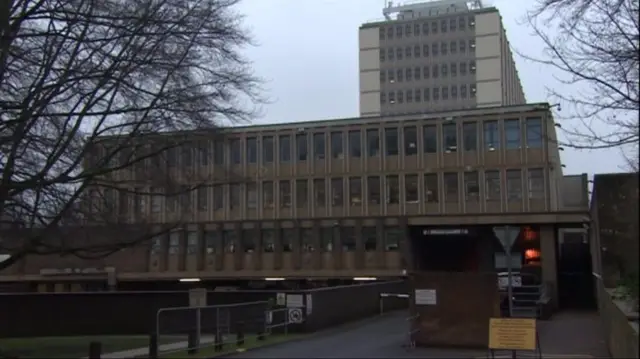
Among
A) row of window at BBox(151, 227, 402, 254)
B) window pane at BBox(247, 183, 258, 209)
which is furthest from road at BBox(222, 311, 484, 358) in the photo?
window pane at BBox(247, 183, 258, 209)

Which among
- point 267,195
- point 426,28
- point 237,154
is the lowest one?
point 267,195

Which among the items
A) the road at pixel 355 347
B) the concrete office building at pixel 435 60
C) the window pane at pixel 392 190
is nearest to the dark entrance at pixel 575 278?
the window pane at pixel 392 190

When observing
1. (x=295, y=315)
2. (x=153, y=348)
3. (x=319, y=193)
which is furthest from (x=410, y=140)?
(x=153, y=348)

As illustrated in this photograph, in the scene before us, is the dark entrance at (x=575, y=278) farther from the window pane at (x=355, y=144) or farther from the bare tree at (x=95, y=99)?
the bare tree at (x=95, y=99)

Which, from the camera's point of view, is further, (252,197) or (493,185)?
(252,197)

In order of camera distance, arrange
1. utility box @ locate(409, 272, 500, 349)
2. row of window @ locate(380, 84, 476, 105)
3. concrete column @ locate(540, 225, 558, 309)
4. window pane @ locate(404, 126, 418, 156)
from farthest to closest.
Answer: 1. row of window @ locate(380, 84, 476, 105)
2. window pane @ locate(404, 126, 418, 156)
3. concrete column @ locate(540, 225, 558, 309)
4. utility box @ locate(409, 272, 500, 349)

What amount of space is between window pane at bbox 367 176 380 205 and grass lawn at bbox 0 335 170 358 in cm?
3340

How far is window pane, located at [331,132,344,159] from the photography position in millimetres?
62094

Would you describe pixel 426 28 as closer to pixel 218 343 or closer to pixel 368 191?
pixel 368 191

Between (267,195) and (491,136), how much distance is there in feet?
60.2

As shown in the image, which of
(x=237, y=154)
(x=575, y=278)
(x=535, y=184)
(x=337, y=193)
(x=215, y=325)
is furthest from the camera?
(x=237, y=154)

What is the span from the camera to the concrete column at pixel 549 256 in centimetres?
4828

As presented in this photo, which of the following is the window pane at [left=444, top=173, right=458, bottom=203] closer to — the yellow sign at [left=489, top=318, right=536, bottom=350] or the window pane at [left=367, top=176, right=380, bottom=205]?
the window pane at [left=367, top=176, right=380, bottom=205]

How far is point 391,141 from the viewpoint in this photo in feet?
199
